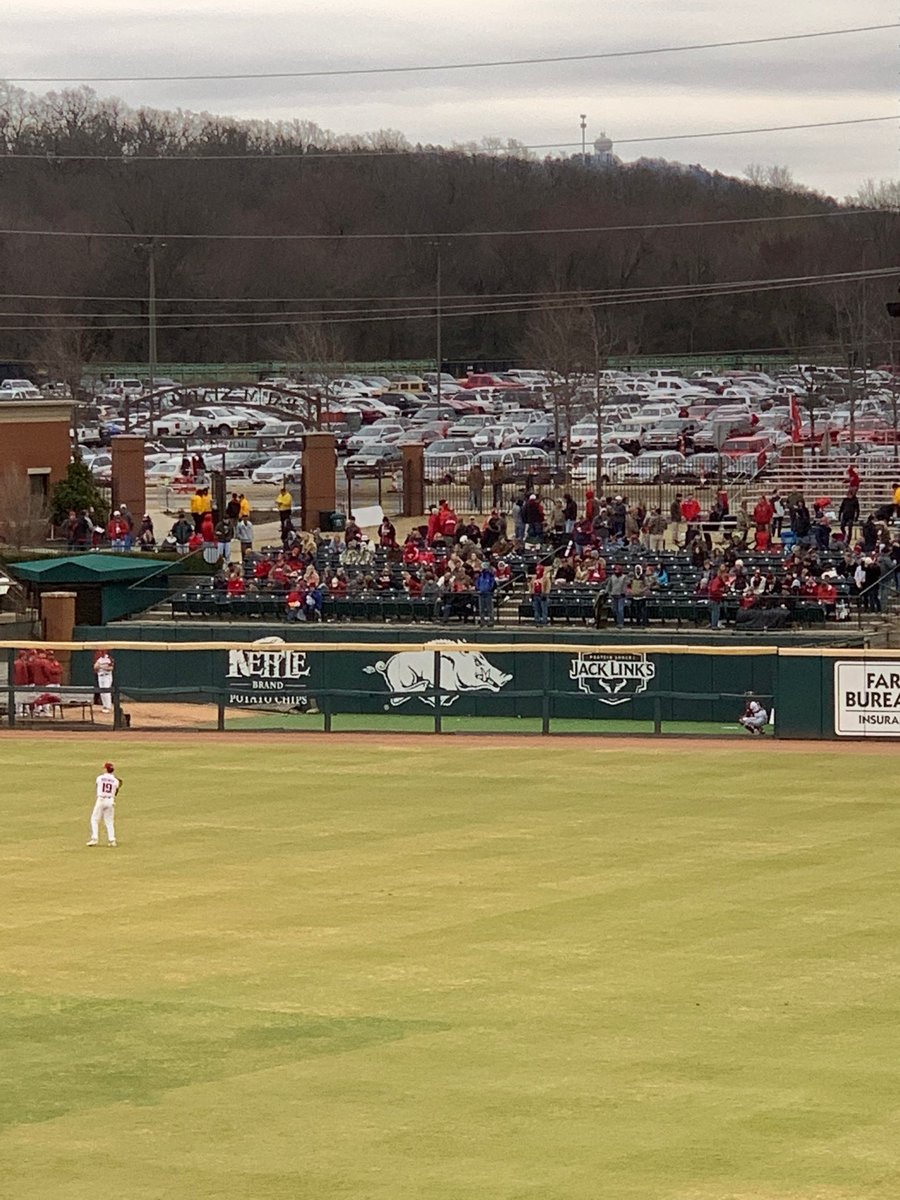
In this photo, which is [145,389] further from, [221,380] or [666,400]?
[666,400]

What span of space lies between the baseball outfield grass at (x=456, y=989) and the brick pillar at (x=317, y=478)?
102 feet

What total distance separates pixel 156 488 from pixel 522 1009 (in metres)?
57.7

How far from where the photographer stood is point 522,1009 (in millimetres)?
16344

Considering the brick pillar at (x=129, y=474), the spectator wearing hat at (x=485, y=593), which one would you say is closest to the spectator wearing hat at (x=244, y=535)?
the brick pillar at (x=129, y=474)

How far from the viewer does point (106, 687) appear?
36.2m

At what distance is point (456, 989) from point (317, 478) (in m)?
44.3

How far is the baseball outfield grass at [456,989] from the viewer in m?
12.5

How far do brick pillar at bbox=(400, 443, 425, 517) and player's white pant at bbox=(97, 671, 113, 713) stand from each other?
26.6 m

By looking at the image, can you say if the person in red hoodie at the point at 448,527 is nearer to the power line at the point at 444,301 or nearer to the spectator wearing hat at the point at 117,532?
the spectator wearing hat at the point at 117,532

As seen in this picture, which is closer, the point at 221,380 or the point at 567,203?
the point at 221,380

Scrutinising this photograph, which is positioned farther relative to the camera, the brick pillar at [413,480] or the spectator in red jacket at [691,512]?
the brick pillar at [413,480]

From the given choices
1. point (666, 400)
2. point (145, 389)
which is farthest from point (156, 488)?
point (145, 389)

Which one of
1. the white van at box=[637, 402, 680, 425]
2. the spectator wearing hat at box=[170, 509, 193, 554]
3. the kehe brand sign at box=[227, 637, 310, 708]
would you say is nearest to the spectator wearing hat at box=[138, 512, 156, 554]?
the spectator wearing hat at box=[170, 509, 193, 554]

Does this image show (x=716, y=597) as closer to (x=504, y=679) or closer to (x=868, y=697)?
(x=504, y=679)
